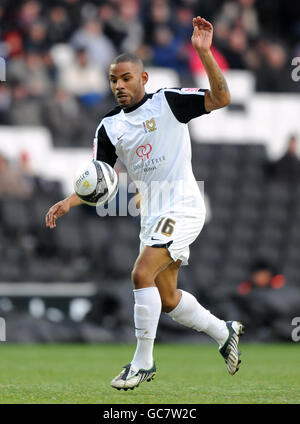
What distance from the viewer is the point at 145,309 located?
5863mm

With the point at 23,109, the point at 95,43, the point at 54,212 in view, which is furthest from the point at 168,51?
the point at 54,212

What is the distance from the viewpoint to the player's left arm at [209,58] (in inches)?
222

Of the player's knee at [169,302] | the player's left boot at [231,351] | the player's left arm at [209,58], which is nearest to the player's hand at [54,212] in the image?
the player's knee at [169,302]

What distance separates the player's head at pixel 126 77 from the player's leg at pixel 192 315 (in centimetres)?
115

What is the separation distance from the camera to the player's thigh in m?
5.82

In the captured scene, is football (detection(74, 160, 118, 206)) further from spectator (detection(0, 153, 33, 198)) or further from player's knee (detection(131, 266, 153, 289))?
spectator (detection(0, 153, 33, 198))

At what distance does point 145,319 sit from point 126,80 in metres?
1.55

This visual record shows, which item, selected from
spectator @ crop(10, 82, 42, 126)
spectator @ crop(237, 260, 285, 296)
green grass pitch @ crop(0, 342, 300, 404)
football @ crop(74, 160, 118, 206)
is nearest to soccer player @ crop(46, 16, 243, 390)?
football @ crop(74, 160, 118, 206)

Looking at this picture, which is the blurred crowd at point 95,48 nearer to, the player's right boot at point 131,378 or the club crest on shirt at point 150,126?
the club crest on shirt at point 150,126

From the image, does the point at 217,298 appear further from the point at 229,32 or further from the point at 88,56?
the point at 229,32

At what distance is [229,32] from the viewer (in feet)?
52.3

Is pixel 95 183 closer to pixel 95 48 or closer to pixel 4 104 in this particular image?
pixel 4 104

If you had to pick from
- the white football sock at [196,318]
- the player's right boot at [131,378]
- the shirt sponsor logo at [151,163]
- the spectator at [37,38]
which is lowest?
the player's right boot at [131,378]

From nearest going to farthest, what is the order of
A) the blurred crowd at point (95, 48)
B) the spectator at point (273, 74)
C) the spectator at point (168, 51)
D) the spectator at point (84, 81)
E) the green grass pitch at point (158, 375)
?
the green grass pitch at point (158, 375) < the blurred crowd at point (95, 48) < the spectator at point (84, 81) < the spectator at point (168, 51) < the spectator at point (273, 74)
